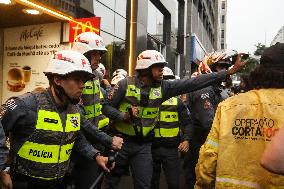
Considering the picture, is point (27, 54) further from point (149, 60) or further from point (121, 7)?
point (149, 60)

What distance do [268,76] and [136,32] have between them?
11089mm

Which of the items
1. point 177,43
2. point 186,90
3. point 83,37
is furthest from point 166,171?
point 177,43

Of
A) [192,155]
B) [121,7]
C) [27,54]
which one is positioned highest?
[121,7]

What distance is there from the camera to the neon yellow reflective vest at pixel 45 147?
10.3 ft

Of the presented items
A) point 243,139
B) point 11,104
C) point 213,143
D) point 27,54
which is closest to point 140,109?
point 11,104

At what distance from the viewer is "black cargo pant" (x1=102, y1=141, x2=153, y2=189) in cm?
496

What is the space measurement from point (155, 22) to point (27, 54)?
8.77 meters

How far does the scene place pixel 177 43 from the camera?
901 inches

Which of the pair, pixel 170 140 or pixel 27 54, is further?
pixel 27 54

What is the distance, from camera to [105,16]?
1214 centimetres

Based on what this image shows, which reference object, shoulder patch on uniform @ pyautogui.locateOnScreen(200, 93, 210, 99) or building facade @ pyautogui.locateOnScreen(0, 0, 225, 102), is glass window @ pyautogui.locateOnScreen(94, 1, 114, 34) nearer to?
building facade @ pyautogui.locateOnScreen(0, 0, 225, 102)

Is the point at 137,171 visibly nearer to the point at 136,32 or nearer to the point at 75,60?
the point at 75,60

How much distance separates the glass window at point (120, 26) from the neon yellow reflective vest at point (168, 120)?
6965mm

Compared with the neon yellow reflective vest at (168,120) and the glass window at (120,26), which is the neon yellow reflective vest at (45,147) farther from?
the glass window at (120,26)
